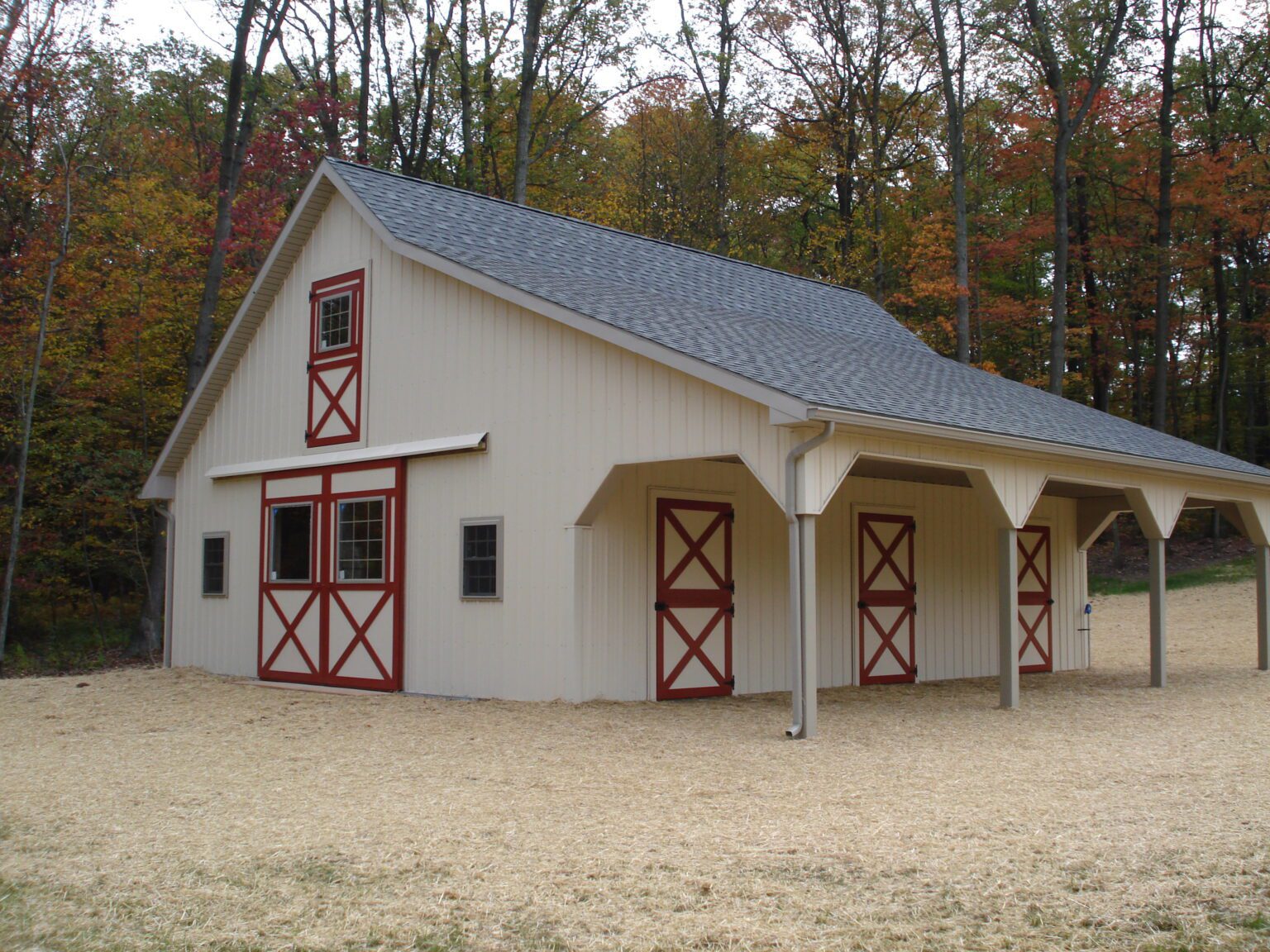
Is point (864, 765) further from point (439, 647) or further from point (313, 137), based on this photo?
point (313, 137)

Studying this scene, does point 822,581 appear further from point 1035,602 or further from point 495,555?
point 1035,602

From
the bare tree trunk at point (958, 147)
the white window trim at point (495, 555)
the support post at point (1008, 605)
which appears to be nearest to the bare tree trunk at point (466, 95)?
the bare tree trunk at point (958, 147)

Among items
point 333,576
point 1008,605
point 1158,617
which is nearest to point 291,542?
point 333,576

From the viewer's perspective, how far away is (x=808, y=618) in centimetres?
917

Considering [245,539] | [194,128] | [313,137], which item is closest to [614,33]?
[313,137]

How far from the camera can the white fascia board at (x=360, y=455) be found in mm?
12016

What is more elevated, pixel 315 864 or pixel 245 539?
pixel 245 539

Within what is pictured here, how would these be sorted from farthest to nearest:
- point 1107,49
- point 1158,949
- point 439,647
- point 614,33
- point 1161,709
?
point 614,33, point 1107,49, point 439,647, point 1161,709, point 1158,949

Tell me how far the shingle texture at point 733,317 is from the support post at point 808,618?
1036mm

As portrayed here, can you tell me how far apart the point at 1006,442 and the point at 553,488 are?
4118 mm

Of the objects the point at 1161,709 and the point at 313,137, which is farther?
the point at 313,137

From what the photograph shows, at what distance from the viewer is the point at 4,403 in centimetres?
2236

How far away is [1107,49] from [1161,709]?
1696 centimetres

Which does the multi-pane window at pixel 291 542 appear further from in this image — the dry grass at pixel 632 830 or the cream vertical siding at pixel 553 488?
the dry grass at pixel 632 830
